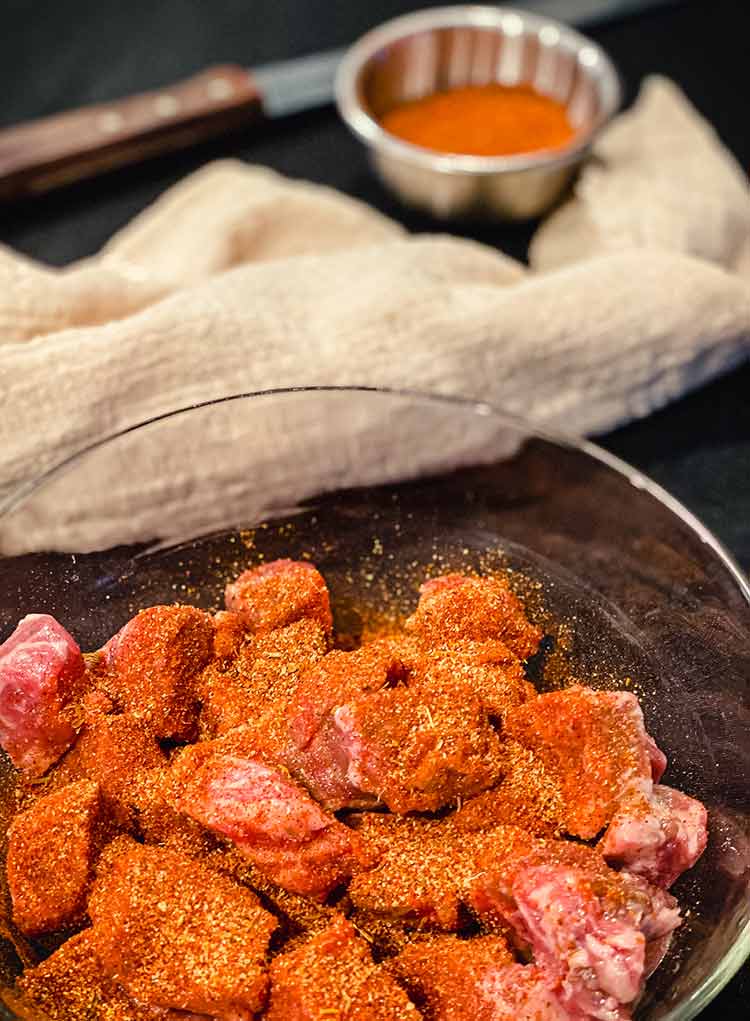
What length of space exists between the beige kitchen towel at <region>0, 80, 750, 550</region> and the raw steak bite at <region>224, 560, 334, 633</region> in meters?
0.21

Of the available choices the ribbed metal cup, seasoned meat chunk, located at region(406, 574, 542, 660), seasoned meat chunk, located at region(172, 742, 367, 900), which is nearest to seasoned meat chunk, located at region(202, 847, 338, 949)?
seasoned meat chunk, located at region(172, 742, 367, 900)

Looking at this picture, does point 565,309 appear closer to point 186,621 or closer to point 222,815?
point 186,621

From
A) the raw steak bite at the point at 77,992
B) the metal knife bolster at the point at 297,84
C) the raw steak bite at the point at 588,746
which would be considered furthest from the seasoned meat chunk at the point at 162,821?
the metal knife bolster at the point at 297,84

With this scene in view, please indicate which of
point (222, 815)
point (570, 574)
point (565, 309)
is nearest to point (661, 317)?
point (565, 309)

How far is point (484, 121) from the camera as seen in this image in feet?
8.02

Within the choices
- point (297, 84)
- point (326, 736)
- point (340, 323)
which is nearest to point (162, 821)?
point (326, 736)

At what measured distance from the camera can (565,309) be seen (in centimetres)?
190

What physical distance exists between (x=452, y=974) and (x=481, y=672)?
341mm

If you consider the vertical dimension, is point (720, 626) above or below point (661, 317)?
below

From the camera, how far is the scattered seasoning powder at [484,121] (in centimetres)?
238

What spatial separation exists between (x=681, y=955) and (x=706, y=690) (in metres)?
0.33

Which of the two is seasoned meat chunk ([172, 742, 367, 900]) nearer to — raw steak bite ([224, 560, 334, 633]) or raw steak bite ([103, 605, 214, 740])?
raw steak bite ([103, 605, 214, 740])

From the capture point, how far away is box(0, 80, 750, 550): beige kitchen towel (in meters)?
1.65

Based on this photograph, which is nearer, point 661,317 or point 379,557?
point 379,557
